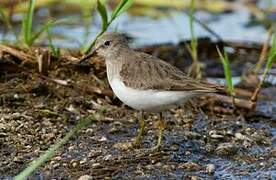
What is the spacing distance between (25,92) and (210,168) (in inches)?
88.2

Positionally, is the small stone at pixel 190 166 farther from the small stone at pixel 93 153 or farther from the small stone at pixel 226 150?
the small stone at pixel 93 153

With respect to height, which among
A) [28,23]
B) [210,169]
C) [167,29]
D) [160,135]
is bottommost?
Result: [210,169]

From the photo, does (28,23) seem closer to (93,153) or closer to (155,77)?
(155,77)

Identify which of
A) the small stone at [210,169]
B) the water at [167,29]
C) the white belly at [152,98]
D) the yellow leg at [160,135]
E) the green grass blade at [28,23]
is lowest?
the small stone at [210,169]

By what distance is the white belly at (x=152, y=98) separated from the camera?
6.11m

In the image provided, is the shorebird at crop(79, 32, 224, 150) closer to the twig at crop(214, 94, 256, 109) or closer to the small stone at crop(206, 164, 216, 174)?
the small stone at crop(206, 164, 216, 174)

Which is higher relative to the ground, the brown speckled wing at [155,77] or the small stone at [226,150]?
the brown speckled wing at [155,77]

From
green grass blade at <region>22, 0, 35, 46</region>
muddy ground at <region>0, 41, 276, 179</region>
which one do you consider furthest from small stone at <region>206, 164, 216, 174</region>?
green grass blade at <region>22, 0, 35, 46</region>

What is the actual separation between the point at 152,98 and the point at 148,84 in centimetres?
15

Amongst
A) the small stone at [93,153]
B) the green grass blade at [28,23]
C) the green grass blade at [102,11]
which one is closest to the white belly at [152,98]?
the small stone at [93,153]

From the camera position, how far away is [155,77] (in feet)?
20.6

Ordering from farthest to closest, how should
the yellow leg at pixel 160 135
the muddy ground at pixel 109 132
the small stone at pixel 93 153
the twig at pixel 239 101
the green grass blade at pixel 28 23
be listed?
the twig at pixel 239 101, the green grass blade at pixel 28 23, the yellow leg at pixel 160 135, the small stone at pixel 93 153, the muddy ground at pixel 109 132

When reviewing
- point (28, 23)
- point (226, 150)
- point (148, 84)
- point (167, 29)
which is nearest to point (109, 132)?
point (148, 84)

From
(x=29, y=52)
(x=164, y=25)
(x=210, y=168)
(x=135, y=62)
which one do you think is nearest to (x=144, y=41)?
(x=164, y=25)
